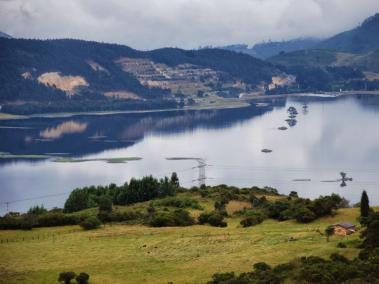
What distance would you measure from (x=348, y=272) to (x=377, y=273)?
967mm

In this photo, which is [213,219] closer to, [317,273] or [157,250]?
[157,250]

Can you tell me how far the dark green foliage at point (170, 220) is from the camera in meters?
38.8

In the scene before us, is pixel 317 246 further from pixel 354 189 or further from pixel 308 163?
pixel 308 163

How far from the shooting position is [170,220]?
38.9 m

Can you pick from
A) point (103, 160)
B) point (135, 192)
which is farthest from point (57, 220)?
point (103, 160)

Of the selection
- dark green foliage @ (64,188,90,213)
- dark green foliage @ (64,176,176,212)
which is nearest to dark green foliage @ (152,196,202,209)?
dark green foliage @ (64,176,176,212)

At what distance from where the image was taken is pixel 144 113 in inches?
7062

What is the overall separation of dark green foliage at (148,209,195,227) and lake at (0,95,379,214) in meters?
25.2

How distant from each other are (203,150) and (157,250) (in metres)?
68.8

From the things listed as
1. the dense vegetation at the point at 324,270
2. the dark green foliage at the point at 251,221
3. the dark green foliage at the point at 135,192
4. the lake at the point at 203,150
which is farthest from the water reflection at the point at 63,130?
the dense vegetation at the point at 324,270

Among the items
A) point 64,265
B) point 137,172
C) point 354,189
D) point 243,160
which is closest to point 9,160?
point 137,172

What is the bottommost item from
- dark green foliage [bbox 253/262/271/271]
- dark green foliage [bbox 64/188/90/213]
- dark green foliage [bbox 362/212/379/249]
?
dark green foliage [bbox 64/188/90/213]

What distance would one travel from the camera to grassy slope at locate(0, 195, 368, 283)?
1087 inches

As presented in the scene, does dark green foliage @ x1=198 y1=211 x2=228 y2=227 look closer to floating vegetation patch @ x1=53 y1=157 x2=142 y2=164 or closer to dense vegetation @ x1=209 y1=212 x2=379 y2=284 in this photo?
dense vegetation @ x1=209 y1=212 x2=379 y2=284
